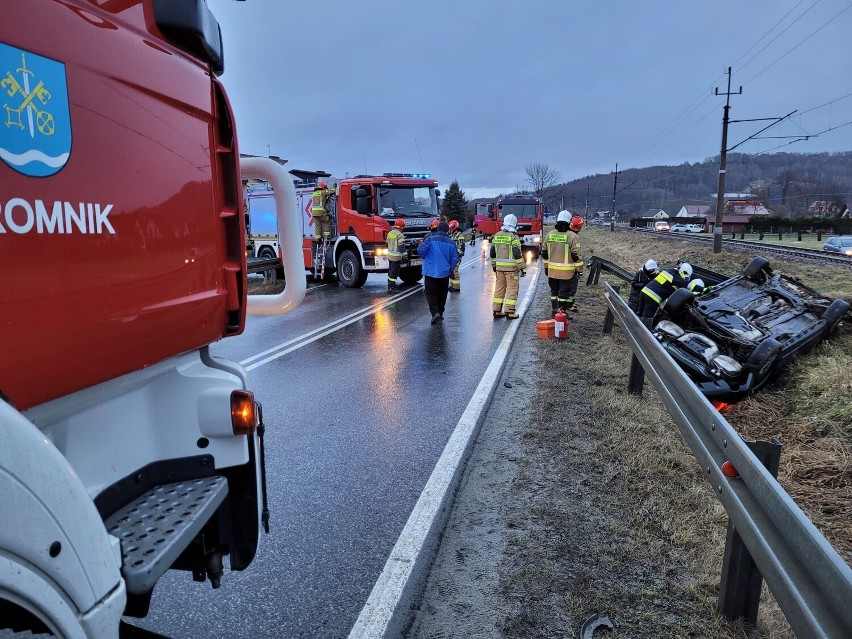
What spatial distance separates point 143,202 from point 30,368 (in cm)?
64

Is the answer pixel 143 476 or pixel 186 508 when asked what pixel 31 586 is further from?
pixel 143 476

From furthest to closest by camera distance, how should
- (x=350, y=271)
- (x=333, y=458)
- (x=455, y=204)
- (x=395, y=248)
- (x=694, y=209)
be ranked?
(x=694, y=209) → (x=455, y=204) → (x=350, y=271) → (x=395, y=248) → (x=333, y=458)

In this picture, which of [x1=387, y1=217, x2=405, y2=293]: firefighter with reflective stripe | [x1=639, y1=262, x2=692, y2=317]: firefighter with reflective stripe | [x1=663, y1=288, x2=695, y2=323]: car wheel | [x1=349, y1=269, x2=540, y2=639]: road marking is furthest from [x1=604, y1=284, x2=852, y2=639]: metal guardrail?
[x1=387, y1=217, x2=405, y2=293]: firefighter with reflective stripe

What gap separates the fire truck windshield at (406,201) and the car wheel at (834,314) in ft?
33.3

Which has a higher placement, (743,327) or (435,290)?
(435,290)

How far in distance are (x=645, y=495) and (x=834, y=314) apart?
16.1ft

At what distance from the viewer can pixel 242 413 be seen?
223cm

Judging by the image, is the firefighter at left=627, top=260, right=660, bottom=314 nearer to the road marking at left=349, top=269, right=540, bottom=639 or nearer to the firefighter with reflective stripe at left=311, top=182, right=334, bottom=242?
the road marking at left=349, top=269, right=540, bottom=639

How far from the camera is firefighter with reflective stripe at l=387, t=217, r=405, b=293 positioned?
534 inches

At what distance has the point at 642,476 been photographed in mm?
3828

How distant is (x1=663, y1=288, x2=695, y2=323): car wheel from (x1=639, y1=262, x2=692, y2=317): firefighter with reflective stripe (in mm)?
589

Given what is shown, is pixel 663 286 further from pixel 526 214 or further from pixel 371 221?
pixel 526 214

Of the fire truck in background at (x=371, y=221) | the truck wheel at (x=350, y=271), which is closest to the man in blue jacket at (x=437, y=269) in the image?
the fire truck in background at (x=371, y=221)

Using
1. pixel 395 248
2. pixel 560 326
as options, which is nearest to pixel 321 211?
pixel 395 248
